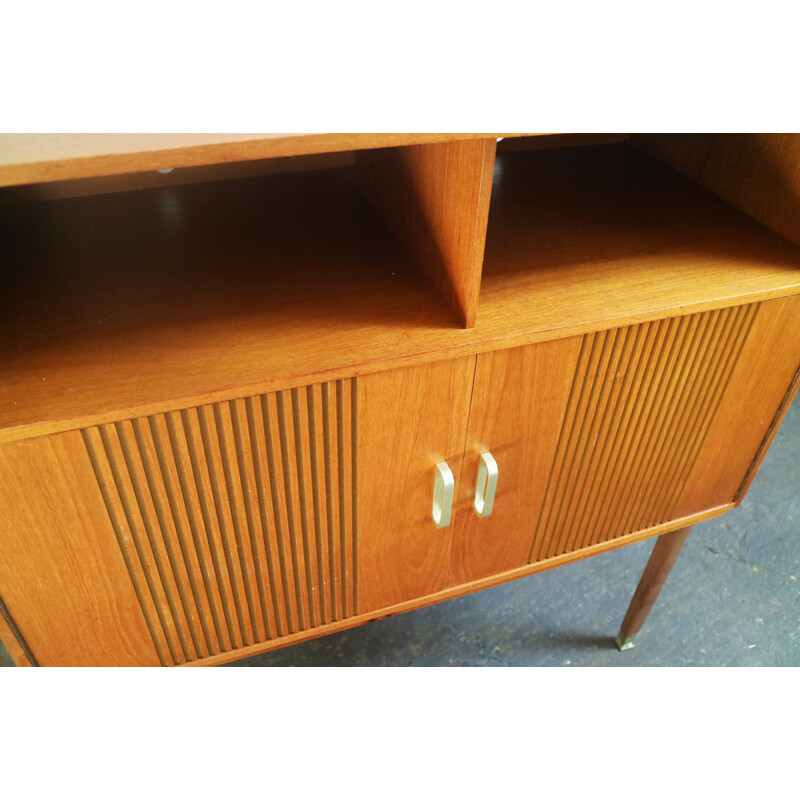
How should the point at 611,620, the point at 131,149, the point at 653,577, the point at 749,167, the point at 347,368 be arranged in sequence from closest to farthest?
the point at 131,149 < the point at 347,368 < the point at 749,167 < the point at 653,577 < the point at 611,620

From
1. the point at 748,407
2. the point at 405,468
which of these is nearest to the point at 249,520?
the point at 405,468

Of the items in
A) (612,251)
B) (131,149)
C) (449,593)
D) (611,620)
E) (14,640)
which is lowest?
(611,620)

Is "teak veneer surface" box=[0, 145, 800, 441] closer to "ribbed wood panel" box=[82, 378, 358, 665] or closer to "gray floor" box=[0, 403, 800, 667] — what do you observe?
"ribbed wood panel" box=[82, 378, 358, 665]

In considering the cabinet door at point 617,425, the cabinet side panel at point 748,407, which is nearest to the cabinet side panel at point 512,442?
the cabinet door at point 617,425

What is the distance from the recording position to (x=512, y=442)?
0.74 metres

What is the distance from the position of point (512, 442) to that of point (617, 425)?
0.13 metres

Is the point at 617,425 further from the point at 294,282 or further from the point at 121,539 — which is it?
the point at 121,539

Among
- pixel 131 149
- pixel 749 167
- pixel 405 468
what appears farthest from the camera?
pixel 749 167

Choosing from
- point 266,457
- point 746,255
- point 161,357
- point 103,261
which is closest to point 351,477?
point 266,457

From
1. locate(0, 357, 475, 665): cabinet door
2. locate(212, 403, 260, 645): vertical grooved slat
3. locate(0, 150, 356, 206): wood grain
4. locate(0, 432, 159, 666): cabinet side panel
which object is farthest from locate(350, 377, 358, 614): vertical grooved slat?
locate(0, 150, 356, 206): wood grain

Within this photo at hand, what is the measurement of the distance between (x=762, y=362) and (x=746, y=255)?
12 centimetres

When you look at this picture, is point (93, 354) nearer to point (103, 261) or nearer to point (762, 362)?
point (103, 261)

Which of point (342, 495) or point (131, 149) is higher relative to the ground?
point (131, 149)

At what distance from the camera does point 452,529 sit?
0.78 meters
